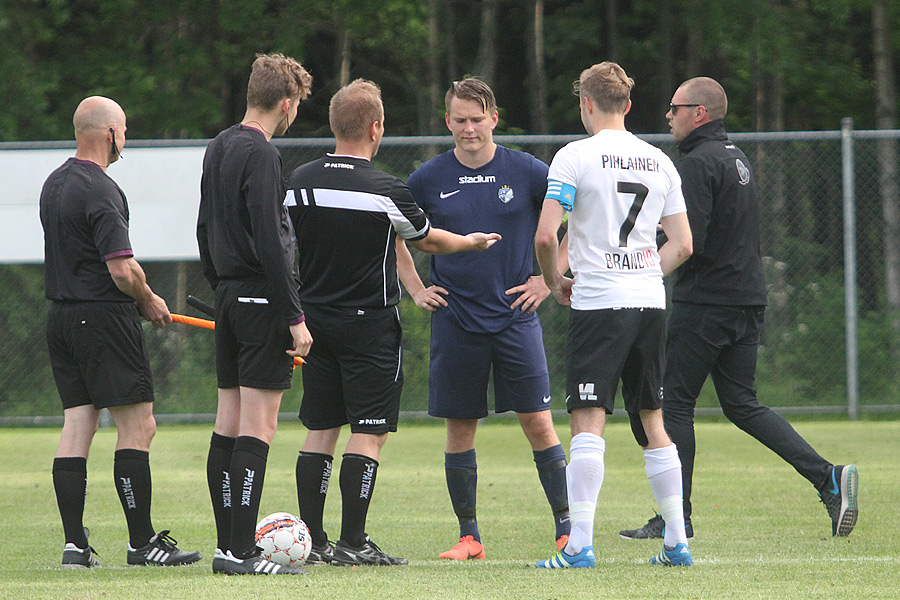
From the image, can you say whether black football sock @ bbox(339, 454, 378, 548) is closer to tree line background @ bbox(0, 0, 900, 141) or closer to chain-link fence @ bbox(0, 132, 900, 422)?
chain-link fence @ bbox(0, 132, 900, 422)

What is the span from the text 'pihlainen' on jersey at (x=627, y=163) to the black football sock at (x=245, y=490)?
5.96 ft

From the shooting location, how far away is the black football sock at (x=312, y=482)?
5141 mm

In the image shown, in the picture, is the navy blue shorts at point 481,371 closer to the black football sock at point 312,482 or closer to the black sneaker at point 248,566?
the black football sock at point 312,482

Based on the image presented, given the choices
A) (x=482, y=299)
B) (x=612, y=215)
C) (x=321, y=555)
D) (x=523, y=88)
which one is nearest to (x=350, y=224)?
(x=482, y=299)

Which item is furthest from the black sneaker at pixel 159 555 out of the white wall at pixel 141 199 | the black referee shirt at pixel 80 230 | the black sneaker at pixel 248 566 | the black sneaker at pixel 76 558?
the white wall at pixel 141 199

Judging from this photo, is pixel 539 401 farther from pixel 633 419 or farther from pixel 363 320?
pixel 363 320

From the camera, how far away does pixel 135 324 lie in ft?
17.1

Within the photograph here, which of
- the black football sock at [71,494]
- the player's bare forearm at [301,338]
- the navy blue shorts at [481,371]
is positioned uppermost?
the player's bare forearm at [301,338]

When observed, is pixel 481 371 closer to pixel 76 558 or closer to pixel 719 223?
pixel 719 223

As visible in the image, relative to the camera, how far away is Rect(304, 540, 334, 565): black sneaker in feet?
16.7

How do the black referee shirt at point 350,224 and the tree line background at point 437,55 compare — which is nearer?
the black referee shirt at point 350,224

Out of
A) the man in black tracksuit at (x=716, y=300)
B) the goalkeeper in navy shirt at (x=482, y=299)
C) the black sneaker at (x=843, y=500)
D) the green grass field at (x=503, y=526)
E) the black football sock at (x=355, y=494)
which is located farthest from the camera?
the man in black tracksuit at (x=716, y=300)

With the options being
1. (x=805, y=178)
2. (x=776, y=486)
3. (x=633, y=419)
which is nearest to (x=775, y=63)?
(x=805, y=178)

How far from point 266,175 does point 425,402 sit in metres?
6.81
